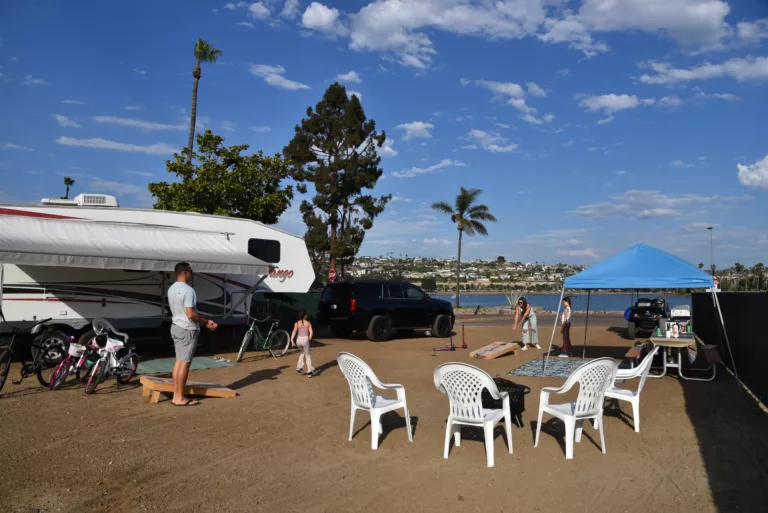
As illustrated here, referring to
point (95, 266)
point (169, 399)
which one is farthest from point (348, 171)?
point (169, 399)

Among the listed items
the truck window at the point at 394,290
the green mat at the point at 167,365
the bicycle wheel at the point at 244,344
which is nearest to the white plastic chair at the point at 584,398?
the green mat at the point at 167,365

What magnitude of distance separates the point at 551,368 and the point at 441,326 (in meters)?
6.32

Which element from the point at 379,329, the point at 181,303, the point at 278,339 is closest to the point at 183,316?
the point at 181,303

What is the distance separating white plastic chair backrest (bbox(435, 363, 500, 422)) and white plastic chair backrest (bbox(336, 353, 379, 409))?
80cm

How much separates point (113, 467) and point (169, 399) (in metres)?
2.88

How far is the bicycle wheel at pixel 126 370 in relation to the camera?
890 cm

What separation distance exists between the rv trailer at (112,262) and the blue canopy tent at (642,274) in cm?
663

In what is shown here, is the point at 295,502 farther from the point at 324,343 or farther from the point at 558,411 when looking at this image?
the point at 324,343

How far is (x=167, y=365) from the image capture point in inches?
421

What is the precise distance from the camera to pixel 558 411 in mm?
5906

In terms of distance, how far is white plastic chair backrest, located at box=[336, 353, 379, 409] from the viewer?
6.08 m

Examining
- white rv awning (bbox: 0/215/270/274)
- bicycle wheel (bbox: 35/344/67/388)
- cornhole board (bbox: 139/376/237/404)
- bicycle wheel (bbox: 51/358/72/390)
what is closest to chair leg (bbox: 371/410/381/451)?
cornhole board (bbox: 139/376/237/404)

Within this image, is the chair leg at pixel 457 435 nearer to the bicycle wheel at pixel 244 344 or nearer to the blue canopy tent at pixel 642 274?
the blue canopy tent at pixel 642 274

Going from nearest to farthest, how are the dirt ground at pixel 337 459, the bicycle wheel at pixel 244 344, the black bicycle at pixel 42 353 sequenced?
the dirt ground at pixel 337 459
the black bicycle at pixel 42 353
the bicycle wheel at pixel 244 344
